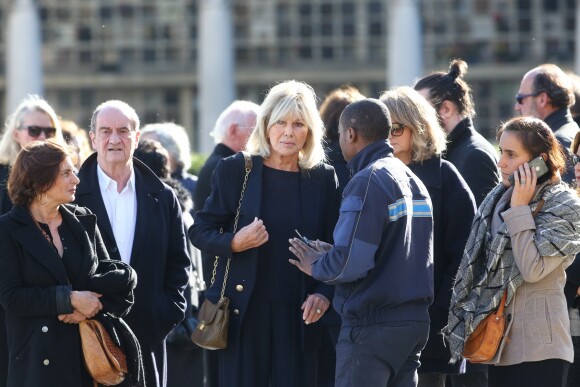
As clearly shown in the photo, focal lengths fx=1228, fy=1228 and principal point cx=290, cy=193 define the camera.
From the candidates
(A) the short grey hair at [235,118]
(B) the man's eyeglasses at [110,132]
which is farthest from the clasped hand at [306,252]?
(A) the short grey hair at [235,118]

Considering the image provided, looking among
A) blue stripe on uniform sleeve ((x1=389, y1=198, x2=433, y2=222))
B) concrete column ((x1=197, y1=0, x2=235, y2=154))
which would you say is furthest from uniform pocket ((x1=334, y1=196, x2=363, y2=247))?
concrete column ((x1=197, y1=0, x2=235, y2=154))

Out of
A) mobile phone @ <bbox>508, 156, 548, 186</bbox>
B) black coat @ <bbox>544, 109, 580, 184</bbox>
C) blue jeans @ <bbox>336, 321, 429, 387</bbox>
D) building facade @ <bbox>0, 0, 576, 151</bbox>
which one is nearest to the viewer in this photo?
blue jeans @ <bbox>336, 321, 429, 387</bbox>

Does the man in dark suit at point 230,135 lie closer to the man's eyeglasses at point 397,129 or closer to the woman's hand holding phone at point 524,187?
the man's eyeglasses at point 397,129

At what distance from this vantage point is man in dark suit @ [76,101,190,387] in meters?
7.31

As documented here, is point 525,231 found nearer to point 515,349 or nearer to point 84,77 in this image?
point 515,349

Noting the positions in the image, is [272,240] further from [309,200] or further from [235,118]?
[235,118]

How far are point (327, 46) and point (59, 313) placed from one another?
26973 millimetres

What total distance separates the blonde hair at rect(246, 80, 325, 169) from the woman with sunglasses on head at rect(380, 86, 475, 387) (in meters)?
0.46

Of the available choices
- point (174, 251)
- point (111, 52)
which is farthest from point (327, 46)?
point (174, 251)

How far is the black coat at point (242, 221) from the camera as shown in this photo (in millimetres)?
6832

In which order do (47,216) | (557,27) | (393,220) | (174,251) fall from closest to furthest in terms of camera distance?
(393,220) → (47,216) → (174,251) → (557,27)

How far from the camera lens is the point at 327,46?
32906 millimetres

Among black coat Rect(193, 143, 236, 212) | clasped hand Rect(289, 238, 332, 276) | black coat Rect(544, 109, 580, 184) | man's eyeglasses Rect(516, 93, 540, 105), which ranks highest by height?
man's eyeglasses Rect(516, 93, 540, 105)

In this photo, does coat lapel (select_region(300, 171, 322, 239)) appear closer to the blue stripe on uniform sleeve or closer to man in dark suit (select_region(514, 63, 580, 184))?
the blue stripe on uniform sleeve
